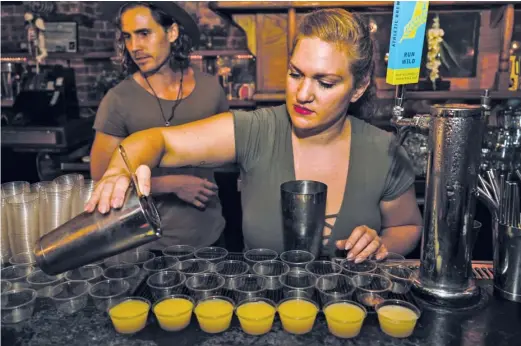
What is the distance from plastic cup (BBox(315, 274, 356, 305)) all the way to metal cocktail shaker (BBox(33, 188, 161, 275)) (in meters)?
0.42

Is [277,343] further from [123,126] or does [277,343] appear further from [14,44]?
[14,44]

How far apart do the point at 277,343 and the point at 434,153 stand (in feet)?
1.95

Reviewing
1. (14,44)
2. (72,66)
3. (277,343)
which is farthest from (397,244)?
(14,44)

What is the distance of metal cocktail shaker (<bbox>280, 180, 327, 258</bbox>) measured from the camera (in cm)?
123

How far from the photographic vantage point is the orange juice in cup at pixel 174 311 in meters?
1.07

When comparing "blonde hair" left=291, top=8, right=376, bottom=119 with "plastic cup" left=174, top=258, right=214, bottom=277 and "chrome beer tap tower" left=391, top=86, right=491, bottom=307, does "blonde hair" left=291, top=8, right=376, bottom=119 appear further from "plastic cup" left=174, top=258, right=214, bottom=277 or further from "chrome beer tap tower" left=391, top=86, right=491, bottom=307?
"plastic cup" left=174, top=258, right=214, bottom=277

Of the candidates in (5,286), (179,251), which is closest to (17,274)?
(5,286)

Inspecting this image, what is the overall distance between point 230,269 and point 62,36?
165 inches

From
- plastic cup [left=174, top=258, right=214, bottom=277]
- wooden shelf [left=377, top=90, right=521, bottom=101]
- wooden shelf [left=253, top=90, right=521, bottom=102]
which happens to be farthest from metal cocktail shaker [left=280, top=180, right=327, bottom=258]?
wooden shelf [left=377, top=90, right=521, bottom=101]

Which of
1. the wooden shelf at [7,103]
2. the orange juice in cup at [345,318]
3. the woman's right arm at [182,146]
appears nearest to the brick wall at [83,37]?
the wooden shelf at [7,103]

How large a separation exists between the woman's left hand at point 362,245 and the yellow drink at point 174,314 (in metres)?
0.49

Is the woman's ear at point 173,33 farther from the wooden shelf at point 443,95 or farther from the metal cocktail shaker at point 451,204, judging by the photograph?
the metal cocktail shaker at point 451,204

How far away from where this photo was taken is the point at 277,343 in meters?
1.04

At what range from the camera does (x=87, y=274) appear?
1.27m
